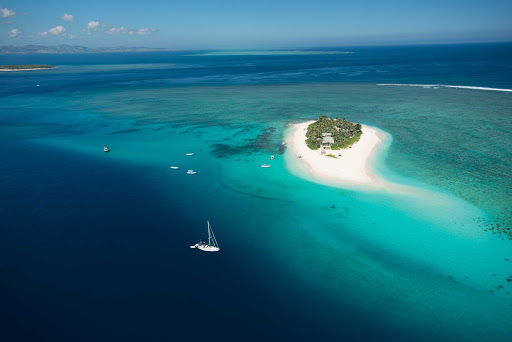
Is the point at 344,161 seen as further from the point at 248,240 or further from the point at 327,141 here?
the point at 248,240

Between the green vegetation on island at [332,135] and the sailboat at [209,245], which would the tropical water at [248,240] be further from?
the green vegetation on island at [332,135]

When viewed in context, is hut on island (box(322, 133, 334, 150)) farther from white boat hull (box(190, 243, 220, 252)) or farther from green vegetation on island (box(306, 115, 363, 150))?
white boat hull (box(190, 243, 220, 252))

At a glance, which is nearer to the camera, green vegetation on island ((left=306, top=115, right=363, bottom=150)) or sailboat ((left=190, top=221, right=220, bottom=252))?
sailboat ((left=190, top=221, right=220, bottom=252))

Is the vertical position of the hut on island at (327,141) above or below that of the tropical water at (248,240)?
above

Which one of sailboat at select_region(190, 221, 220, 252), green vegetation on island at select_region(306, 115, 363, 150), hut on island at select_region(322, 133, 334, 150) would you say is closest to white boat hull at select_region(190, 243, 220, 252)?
sailboat at select_region(190, 221, 220, 252)

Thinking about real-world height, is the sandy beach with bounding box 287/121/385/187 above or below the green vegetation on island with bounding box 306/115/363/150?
below

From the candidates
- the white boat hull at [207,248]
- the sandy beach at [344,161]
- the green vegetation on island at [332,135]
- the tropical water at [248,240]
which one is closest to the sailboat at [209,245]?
the white boat hull at [207,248]
